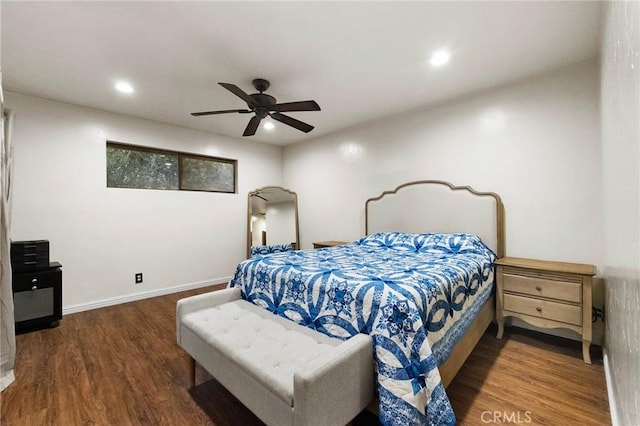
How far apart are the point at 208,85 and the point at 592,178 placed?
12.3 feet

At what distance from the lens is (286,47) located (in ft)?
7.31

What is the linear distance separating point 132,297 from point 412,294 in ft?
12.7

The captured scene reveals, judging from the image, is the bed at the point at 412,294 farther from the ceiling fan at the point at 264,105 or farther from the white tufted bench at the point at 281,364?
the ceiling fan at the point at 264,105

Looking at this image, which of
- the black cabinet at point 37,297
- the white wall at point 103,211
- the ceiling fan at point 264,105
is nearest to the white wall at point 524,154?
the ceiling fan at point 264,105

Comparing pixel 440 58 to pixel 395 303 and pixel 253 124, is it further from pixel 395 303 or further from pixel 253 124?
pixel 395 303

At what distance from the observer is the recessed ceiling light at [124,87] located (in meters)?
2.83

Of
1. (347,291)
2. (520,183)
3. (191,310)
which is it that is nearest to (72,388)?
(191,310)

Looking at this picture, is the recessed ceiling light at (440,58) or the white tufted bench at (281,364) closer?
the white tufted bench at (281,364)

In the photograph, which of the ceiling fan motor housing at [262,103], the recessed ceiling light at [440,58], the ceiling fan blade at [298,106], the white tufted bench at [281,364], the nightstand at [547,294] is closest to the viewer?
the white tufted bench at [281,364]

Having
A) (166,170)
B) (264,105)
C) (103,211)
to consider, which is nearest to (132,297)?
(103,211)

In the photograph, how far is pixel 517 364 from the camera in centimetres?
213

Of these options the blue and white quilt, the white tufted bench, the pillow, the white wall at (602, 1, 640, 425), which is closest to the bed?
the blue and white quilt

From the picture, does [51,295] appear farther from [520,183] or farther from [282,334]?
[520,183]

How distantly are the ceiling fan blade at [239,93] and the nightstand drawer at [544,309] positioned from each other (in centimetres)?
295
